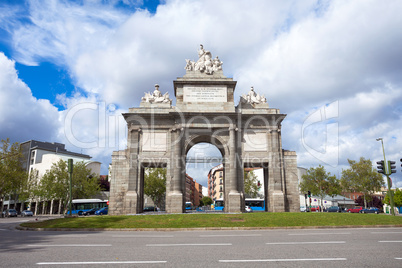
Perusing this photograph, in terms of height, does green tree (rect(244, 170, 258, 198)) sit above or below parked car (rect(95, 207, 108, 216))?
above

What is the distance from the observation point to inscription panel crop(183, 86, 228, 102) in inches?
1513

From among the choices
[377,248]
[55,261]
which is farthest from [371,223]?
[55,261]

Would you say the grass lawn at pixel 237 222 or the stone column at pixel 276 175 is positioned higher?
the stone column at pixel 276 175

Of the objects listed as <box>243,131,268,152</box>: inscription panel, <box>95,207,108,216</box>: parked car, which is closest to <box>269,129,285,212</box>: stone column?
<box>243,131,268,152</box>: inscription panel

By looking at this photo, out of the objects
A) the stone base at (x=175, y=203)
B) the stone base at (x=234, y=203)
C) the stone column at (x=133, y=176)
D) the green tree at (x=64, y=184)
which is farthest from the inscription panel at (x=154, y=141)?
the green tree at (x=64, y=184)

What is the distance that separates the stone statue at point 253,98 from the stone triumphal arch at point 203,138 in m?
0.49

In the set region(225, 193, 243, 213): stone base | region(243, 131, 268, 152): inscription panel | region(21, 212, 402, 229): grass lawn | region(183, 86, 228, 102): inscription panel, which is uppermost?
region(183, 86, 228, 102): inscription panel

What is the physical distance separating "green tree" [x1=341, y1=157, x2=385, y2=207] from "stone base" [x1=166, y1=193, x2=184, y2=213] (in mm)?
52799

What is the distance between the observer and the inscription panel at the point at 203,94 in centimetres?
3844

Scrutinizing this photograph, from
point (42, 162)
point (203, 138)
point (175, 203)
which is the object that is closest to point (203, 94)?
point (203, 138)

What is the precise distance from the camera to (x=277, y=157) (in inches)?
1490

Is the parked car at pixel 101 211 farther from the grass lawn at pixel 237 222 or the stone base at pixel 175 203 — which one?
the grass lawn at pixel 237 222

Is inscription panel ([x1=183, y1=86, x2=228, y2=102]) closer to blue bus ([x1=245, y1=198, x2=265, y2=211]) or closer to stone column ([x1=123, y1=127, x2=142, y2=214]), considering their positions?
stone column ([x1=123, y1=127, x2=142, y2=214])

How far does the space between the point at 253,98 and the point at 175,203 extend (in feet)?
56.8
